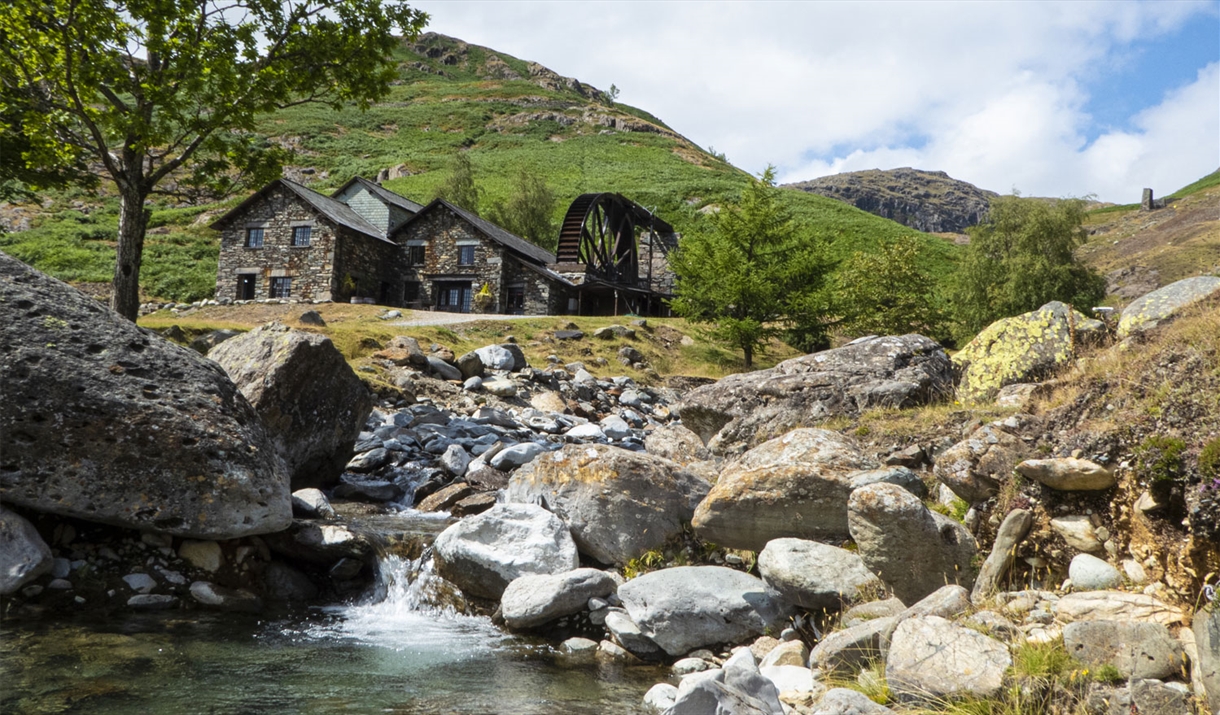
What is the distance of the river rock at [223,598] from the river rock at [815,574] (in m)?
5.19

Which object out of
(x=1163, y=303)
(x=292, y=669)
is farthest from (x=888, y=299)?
(x=292, y=669)

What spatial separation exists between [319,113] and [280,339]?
102029 millimetres

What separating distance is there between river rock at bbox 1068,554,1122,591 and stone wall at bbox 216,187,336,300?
3914 centimetres

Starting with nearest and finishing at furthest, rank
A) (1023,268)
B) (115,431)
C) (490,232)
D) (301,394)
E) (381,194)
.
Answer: (115,431), (301,394), (1023,268), (490,232), (381,194)

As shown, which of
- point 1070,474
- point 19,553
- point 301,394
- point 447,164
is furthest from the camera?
point 447,164

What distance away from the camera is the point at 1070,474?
570cm

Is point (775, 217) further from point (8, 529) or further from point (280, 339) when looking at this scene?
point (8, 529)

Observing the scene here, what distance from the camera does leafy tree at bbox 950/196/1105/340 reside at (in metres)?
34.2

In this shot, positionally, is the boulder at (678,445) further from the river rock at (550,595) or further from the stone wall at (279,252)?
the stone wall at (279,252)

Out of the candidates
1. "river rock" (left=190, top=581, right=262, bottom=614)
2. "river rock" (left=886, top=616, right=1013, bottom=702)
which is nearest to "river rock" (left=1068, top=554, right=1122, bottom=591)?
"river rock" (left=886, top=616, right=1013, bottom=702)

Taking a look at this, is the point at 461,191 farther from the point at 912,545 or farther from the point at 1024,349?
the point at 912,545

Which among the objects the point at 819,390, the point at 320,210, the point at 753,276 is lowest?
the point at 819,390

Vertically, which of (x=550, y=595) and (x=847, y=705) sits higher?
(x=847, y=705)

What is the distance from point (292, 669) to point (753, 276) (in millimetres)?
25849
